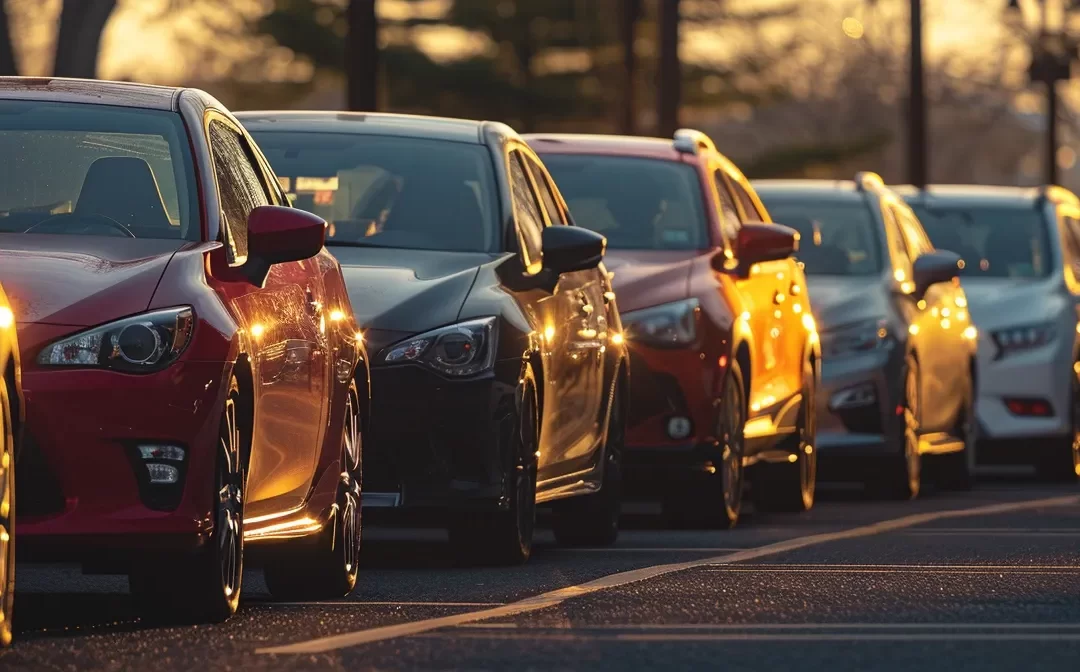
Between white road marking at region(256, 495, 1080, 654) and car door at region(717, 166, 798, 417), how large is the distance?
91cm

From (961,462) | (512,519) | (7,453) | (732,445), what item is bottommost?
(961,462)

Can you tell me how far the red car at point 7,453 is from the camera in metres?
7.45

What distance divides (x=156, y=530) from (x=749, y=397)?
7077 millimetres

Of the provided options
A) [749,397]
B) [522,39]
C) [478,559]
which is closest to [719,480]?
[749,397]

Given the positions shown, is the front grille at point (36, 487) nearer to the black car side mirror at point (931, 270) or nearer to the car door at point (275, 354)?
the car door at point (275, 354)

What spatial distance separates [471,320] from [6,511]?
3.70 m

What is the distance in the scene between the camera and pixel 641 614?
8750mm

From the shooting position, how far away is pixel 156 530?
800cm

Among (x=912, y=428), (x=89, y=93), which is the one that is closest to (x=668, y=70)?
(x=912, y=428)

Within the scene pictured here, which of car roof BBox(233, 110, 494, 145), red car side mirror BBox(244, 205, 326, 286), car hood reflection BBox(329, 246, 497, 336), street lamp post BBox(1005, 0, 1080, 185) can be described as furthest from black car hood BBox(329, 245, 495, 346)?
street lamp post BBox(1005, 0, 1080, 185)

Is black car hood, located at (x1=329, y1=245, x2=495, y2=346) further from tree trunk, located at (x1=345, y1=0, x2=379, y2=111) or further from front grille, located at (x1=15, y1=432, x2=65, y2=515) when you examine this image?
tree trunk, located at (x1=345, y1=0, x2=379, y2=111)

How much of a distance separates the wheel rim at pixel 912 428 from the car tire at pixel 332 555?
25.9ft

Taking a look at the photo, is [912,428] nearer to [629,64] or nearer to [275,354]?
[275,354]

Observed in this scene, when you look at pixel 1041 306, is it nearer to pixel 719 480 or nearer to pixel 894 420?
pixel 894 420
